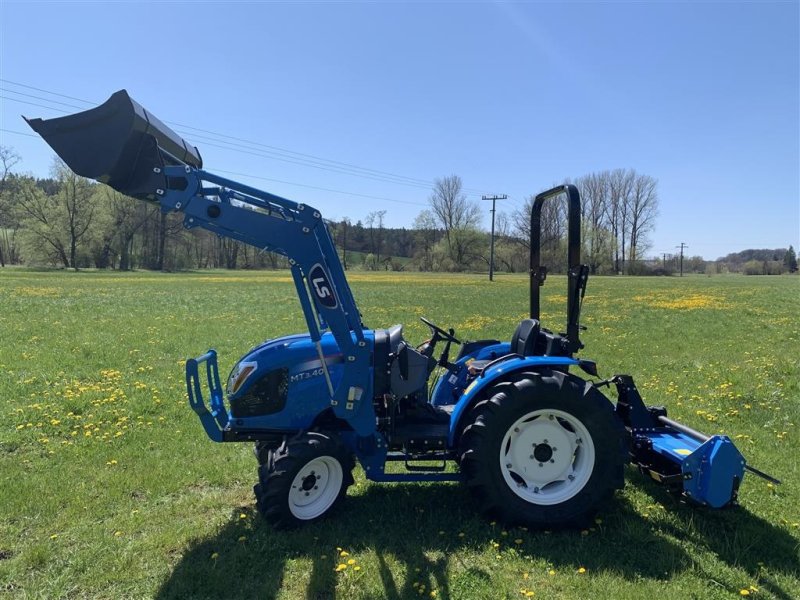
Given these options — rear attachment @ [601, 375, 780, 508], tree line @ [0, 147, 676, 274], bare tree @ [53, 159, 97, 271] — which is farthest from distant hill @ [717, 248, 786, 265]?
rear attachment @ [601, 375, 780, 508]

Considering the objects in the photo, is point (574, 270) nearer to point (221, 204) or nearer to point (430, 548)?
point (430, 548)

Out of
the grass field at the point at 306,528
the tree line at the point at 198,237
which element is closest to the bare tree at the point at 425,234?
the tree line at the point at 198,237

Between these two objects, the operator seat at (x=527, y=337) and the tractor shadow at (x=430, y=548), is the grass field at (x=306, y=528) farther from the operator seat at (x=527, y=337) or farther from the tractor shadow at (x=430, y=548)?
the operator seat at (x=527, y=337)

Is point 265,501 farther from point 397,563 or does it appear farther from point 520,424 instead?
point 520,424

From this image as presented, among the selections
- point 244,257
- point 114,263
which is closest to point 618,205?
point 244,257

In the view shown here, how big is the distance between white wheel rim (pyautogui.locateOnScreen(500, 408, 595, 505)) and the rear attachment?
491 mm

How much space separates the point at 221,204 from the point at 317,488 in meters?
2.17

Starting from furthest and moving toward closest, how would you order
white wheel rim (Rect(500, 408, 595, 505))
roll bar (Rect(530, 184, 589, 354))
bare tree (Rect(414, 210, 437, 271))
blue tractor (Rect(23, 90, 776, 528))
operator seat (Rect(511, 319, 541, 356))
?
bare tree (Rect(414, 210, 437, 271))
operator seat (Rect(511, 319, 541, 356))
roll bar (Rect(530, 184, 589, 354))
white wheel rim (Rect(500, 408, 595, 505))
blue tractor (Rect(23, 90, 776, 528))

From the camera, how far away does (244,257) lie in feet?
319

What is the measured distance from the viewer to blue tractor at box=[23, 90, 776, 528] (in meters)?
3.70

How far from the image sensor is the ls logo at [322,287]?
12.5 ft

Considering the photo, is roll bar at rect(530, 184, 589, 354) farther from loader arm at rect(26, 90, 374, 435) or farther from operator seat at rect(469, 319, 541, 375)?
loader arm at rect(26, 90, 374, 435)

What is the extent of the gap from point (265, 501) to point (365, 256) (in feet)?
339

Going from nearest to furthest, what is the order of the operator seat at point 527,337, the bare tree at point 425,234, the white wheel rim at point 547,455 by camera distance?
the white wheel rim at point 547,455 → the operator seat at point 527,337 → the bare tree at point 425,234
